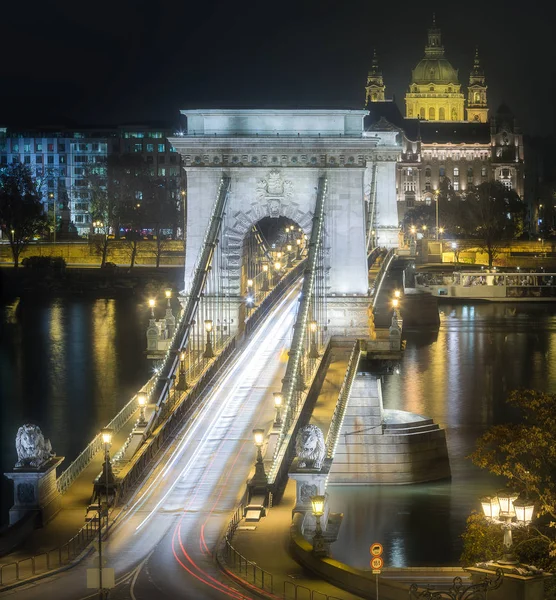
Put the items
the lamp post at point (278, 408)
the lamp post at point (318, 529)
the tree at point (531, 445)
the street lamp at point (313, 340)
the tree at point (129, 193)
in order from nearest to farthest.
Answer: the lamp post at point (318, 529) < the tree at point (531, 445) < the lamp post at point (278, 408) < the street lamp at point (313, 340) < the tree at point (129, 193)

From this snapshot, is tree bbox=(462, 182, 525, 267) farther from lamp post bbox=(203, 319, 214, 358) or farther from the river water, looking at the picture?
lamp post bbox=(203, 319, 214, 358)

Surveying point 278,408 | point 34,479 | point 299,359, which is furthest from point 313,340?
point 34,479

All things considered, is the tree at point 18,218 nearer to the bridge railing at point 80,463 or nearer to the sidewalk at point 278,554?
the bridge railing at point 80,463

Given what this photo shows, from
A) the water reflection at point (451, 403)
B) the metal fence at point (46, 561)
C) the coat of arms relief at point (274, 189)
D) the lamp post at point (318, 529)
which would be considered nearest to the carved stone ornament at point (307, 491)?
the lamp post at point (318, 529)

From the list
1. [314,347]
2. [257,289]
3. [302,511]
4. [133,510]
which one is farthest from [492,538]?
[257,289]

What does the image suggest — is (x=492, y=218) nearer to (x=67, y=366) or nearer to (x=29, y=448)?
(x=67, y=366)

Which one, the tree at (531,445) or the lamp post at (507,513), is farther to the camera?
the tree at (531,445)

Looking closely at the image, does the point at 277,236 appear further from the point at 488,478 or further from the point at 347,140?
the point at 488,478
